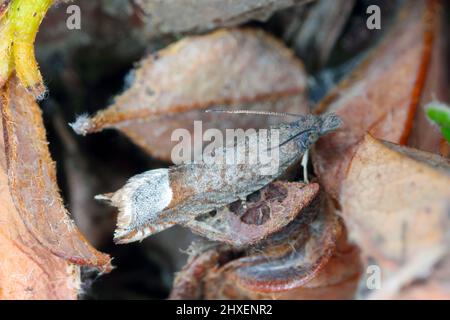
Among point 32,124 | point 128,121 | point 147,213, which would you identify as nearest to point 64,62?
point 128,121

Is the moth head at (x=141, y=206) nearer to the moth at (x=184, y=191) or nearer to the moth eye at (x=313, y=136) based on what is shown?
the moth at (x=184, y=191)

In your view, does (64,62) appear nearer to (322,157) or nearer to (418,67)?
(322,157)

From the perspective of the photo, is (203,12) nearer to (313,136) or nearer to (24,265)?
(313,136)

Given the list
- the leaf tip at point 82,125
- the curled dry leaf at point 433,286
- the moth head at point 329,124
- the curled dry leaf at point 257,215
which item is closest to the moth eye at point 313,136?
the moth head at point 329,124

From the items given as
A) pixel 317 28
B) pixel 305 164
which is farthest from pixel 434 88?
pixel 305 164

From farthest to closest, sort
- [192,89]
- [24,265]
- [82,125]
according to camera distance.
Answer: [192,89]
[82,125]
[24,265]

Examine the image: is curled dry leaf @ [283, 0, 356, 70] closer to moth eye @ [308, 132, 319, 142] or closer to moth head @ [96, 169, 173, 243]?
moth eye @ [308, 132, 319, 142]

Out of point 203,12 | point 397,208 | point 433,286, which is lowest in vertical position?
point 433,286
